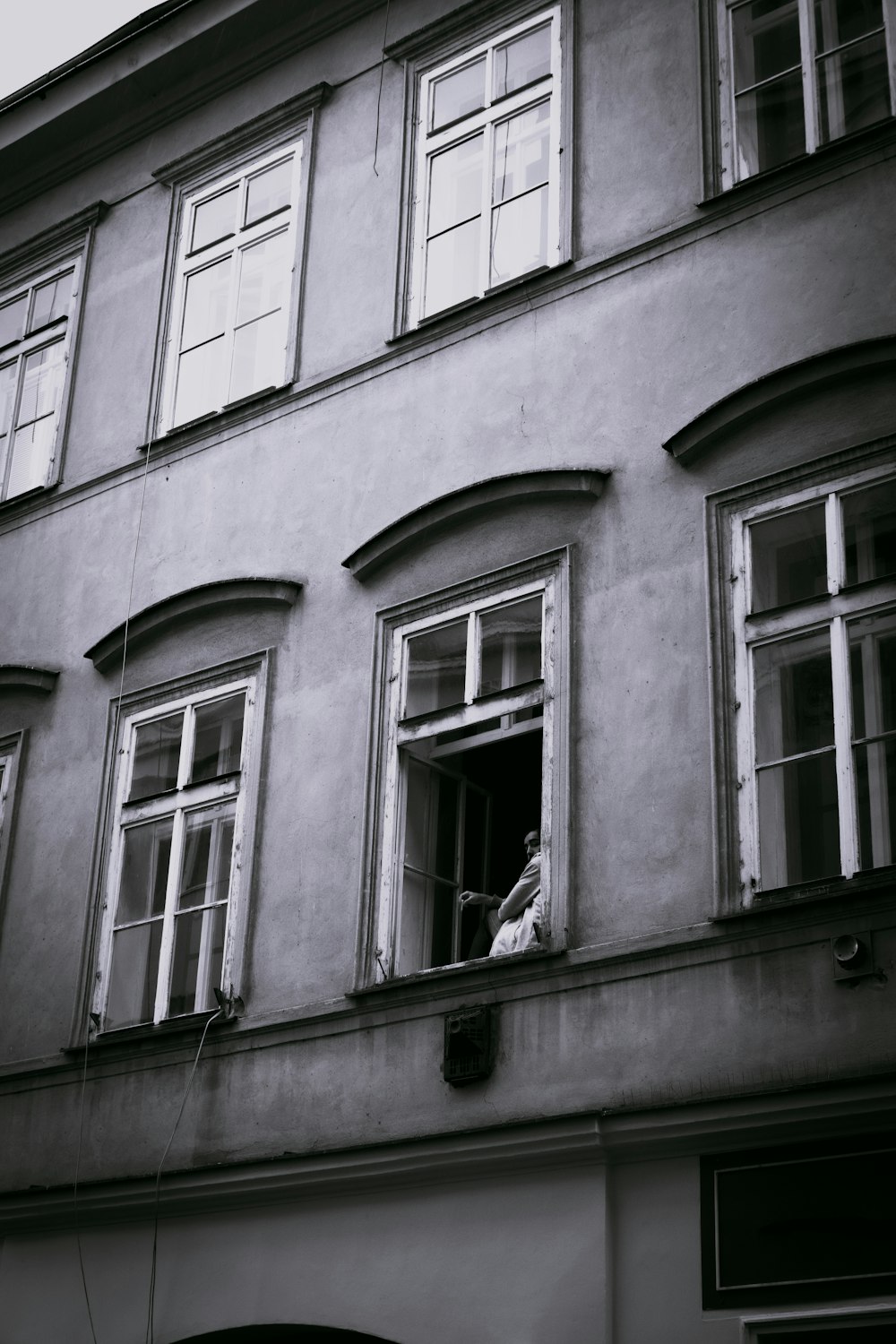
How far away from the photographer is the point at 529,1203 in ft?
25.3

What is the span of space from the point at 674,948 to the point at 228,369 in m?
5.29

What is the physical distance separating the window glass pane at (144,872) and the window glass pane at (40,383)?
3.56 m

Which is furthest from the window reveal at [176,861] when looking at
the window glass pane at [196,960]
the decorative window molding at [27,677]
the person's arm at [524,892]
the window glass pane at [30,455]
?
the window glass pane at [30,455]

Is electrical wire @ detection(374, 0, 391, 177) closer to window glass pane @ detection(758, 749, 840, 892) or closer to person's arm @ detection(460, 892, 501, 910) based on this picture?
person's arm @ detection(460, 892, 501, 910)

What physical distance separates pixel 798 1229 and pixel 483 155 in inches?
249

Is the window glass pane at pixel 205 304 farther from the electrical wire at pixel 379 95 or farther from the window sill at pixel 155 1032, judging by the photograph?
the window sill at pixel 155 1032

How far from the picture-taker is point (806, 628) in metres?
7.88

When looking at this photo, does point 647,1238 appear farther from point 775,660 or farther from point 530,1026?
point 775,660

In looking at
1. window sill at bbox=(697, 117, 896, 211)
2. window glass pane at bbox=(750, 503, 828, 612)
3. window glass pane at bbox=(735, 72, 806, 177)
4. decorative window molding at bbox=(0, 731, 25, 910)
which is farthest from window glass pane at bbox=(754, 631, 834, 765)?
decorative window molding at bbox=(0, 731, 25, 910)

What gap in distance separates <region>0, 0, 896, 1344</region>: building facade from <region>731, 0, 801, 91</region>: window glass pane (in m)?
0.03

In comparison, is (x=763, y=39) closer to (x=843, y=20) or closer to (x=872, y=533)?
(x=843, y=20)

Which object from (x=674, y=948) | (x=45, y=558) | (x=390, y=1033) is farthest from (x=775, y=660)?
(x=45, y=558)

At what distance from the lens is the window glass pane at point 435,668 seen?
363 inches

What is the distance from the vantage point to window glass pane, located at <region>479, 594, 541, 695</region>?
8938 mm
